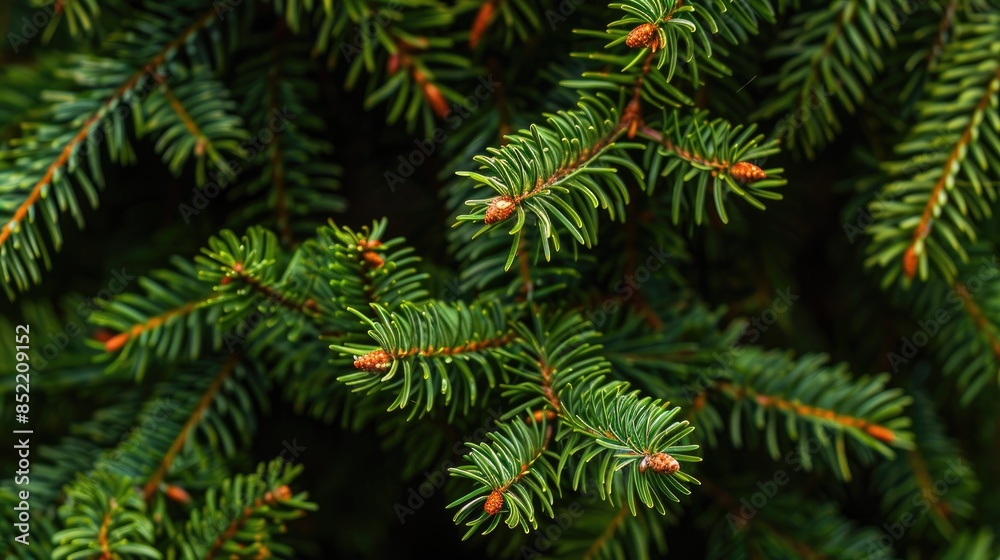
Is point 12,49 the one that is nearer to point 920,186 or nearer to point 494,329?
point 494,329

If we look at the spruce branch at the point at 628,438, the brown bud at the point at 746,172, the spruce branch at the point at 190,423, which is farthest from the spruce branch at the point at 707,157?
the spruce branch at the point at 190,423

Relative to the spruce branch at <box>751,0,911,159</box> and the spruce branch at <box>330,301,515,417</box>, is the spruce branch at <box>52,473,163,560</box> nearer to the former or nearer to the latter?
the spruce branch at <box>330,301,515,417</box>

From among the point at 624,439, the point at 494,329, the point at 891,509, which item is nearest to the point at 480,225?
the point at 494,329

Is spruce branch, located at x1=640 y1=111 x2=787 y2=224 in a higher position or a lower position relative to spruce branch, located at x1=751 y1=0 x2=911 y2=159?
lower

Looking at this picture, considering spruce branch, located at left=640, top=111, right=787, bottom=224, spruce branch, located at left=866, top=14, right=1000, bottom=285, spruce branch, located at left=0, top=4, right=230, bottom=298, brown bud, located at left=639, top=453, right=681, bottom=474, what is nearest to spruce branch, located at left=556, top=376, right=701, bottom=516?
brown bud, located at left=639, top=453, right=681, bottom=474

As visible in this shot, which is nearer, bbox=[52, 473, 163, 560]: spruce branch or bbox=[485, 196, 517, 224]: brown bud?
bbox=[485, 196, 517, 224]: brown bud

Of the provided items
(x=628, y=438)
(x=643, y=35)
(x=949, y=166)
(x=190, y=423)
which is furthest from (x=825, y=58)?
(x=190, y=423)
